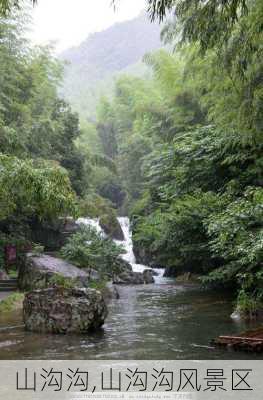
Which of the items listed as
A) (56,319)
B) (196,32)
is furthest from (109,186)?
(196,32)

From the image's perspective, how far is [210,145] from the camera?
14.0 metres

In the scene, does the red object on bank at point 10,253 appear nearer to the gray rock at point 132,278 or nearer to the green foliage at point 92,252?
the green foliage at point 92,252

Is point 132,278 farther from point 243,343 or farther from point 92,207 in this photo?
point 243,343

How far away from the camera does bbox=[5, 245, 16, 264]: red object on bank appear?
60.3 feet

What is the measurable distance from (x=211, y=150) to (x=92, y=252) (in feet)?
16.9

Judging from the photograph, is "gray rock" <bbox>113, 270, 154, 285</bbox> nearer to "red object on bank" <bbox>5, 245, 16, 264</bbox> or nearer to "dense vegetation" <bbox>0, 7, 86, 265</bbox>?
"dense vegetation" <bbox>0, 7, 86, 265</bbox>

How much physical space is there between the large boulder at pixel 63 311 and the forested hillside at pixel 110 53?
74000 millimetres

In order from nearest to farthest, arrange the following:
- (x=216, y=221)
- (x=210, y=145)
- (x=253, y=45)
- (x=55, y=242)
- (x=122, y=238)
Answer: (x=253, y=45)
(x=216, y=221)
(x=210, y=145)
(x=55, y=242)
(x=122, y=238)

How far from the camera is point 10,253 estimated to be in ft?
61.0

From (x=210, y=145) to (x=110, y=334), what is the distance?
24.4 ft

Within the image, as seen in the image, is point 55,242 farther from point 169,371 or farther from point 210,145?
point 169,371

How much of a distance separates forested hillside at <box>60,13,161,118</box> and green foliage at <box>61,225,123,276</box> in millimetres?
66254

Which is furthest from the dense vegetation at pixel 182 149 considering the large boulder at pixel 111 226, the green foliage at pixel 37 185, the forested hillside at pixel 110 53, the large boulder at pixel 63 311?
the forested hillside at pixel 110 53

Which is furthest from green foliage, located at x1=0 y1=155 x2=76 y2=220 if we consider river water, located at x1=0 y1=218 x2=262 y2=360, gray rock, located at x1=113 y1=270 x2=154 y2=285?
gray rock, located at x1=113 y1=270 x2=154 y2=285
